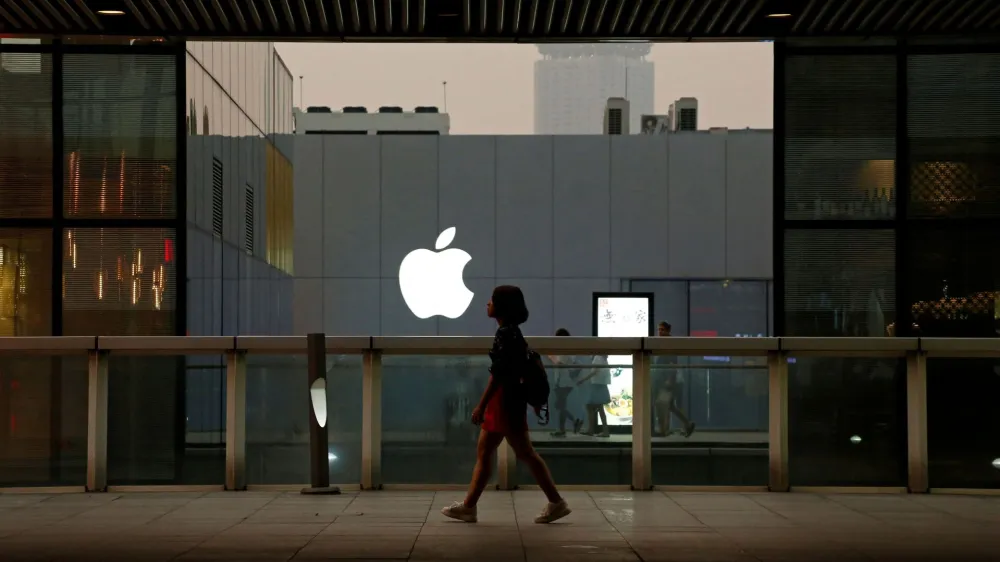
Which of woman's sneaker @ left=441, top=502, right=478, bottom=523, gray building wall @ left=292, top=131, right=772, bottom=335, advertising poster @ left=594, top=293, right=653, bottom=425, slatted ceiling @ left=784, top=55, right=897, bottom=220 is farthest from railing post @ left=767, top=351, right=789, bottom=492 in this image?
gray building wall @ left=292, top=131, right=772, bottom=335

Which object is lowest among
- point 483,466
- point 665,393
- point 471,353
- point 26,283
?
point 483,466

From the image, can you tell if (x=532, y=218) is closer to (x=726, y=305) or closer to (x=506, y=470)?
(x=726, y=305)

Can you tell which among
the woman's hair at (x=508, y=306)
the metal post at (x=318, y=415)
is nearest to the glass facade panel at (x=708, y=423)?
the woman's hair at (x=508, y=306)

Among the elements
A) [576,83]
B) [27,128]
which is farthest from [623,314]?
[576,83]

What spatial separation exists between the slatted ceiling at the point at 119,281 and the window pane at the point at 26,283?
7.9 inches

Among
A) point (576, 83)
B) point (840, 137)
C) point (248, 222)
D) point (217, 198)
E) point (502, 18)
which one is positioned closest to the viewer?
point (502, 18)

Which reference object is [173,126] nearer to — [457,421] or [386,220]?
[457,421]

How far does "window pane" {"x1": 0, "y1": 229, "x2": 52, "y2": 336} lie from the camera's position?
11.8 meters

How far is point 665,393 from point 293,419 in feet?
10.9

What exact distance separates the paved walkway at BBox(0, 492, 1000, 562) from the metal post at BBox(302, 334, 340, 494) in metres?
0.25

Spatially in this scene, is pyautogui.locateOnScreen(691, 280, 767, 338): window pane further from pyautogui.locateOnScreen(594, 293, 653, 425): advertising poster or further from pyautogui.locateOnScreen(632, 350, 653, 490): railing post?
pyautogui.locateOnScreen(632, 350, 653, 490): railing post

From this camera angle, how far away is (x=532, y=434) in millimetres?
10570

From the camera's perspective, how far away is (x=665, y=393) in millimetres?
→ 10125

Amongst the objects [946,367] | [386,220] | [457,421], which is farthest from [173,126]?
[386,220]
